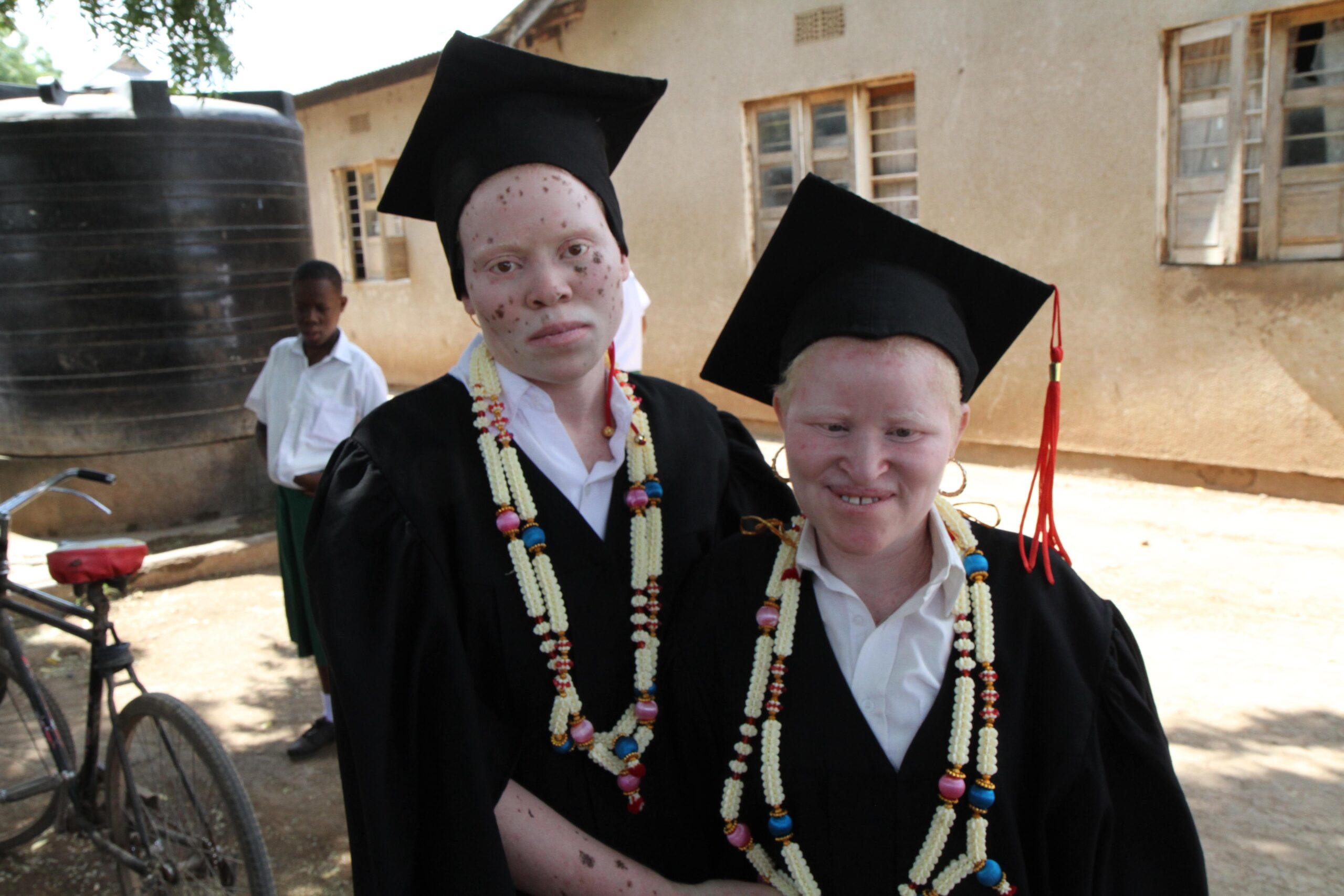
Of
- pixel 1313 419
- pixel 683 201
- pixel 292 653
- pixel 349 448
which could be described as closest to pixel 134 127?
pixel 292 653

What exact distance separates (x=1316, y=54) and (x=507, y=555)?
254 inches

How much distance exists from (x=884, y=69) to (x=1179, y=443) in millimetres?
3471

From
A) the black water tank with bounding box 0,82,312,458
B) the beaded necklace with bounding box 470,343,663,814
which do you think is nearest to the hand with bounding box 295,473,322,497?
the beaded necklace with bounding box 470,343,663,814

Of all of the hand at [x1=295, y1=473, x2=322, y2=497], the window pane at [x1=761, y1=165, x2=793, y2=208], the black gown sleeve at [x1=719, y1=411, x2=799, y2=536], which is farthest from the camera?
the window pane at [x1=761, y1=165, x2=793, y2=208]

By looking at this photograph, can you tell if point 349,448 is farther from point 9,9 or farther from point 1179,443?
point 1179,443

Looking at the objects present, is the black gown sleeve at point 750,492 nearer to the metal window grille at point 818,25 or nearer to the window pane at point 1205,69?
the window pane at point 1205,69

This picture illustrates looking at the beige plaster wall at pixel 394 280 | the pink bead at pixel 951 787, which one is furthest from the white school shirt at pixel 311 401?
the beige plaster wall at pixel 394 280

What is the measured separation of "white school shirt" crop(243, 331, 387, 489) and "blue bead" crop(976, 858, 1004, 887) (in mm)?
3140

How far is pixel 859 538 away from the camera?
4.90ft

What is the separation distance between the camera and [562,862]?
1.58 m

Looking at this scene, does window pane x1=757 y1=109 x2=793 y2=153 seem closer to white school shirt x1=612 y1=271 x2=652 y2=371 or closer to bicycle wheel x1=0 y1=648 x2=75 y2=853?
white school shirt x1=612 y1=271 x2=652 y2=371

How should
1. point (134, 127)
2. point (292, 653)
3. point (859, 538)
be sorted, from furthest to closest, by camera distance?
point (134, 127), point (292, 653), point (859, 538)

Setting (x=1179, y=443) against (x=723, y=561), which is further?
(x=1179, y=443)

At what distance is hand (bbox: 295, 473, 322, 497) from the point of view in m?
3.99
